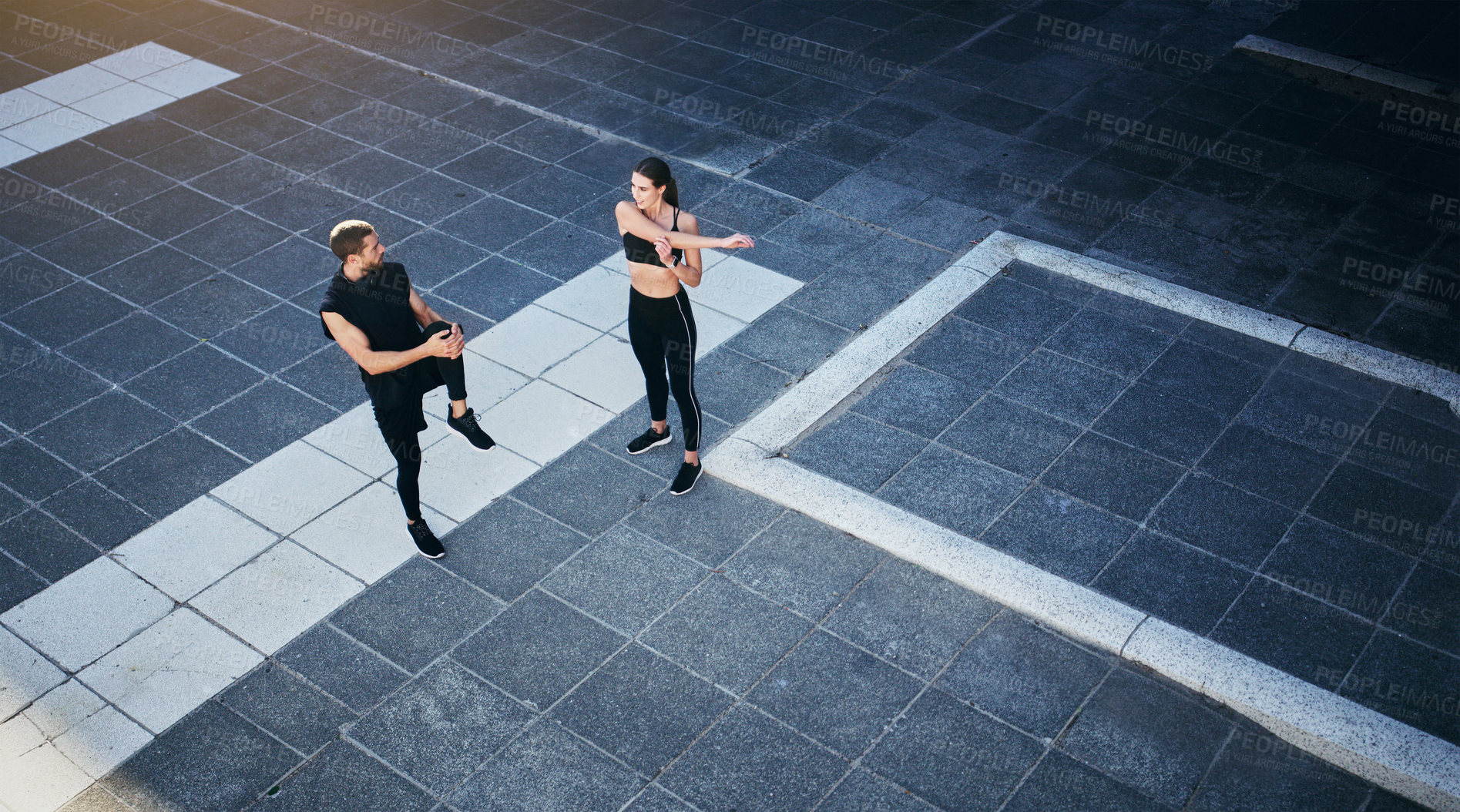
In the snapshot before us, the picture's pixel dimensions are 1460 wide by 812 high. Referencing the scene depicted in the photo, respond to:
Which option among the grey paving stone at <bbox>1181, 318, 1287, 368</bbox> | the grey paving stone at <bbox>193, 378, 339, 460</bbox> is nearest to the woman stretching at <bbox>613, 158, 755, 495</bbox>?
the grey paving stone at <bbox>193, 378, 339, 460</bbox>

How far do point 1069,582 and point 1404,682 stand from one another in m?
1.66

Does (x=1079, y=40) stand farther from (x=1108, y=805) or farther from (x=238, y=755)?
Answer: (x=238, y=755)

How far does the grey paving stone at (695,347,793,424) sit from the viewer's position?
7.42m

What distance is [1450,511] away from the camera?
21.7ft

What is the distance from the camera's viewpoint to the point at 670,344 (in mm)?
6301

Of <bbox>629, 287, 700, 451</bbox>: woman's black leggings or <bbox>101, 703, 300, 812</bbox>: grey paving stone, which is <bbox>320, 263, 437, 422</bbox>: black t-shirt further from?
<bbox>101, 703, 300, 812</bbox>: grey paving stone

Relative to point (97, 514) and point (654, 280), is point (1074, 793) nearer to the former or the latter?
point (654, 280)

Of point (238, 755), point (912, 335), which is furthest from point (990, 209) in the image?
point (238, 755)

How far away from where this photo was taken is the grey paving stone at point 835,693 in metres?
5.41

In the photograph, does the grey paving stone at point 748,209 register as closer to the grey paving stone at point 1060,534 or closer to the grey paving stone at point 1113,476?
the grey paving stone at point 1113,476

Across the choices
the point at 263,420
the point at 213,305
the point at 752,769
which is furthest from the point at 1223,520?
the point at 213,305

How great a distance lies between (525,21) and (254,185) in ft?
14.5

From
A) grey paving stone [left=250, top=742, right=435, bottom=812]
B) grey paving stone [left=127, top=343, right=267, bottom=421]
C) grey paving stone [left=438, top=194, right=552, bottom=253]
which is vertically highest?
grey paving stone [left=438, top=194, right=552, bottom=253]

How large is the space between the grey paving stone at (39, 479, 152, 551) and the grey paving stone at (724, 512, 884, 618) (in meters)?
3.49
